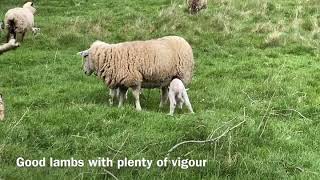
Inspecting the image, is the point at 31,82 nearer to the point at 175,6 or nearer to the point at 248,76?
the point at 248,76

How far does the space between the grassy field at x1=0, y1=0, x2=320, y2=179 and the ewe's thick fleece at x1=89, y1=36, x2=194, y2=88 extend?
0.60 m

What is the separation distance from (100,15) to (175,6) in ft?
9.38

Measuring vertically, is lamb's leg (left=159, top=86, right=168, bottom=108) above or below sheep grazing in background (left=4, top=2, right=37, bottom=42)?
below

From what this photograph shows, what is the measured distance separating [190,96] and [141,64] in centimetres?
138

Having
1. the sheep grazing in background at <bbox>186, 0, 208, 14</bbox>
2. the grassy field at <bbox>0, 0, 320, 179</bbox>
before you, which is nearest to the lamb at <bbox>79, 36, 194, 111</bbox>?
the grassy field at <bbox>0, 0, 320, 179</bbox>

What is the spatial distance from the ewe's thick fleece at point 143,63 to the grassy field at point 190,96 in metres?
0.60

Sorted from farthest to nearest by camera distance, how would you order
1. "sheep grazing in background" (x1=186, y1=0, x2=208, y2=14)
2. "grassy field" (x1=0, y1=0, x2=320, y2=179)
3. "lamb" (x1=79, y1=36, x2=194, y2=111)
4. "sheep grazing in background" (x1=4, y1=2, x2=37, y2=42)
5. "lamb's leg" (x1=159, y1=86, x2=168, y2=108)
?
1. "sheep grazing in background" (x1=186, y1=0, x2=208, y2=14)
2. "sheep grazing in background" (x1=4, y1=2, x2=37, y2=42)
3. "lamb's leg" (x1=159, y1=86, x2=168, y2=108)
4. "lamb" (x1=79, y1=36, x2=194, y2=111)
5. "grassy field" (x1=0, y1=0, x2=320, y2=179)

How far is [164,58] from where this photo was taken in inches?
424

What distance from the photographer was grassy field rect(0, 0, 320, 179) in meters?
7.21

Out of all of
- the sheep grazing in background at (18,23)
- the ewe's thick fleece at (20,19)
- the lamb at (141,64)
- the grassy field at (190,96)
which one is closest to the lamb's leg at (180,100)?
the grassy field at (190,96)

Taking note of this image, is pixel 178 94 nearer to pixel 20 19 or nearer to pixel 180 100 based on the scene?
pixel 180 100

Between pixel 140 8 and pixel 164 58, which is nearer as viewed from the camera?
pixel 164 58

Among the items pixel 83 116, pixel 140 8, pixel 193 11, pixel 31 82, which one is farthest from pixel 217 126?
pixel 140 8

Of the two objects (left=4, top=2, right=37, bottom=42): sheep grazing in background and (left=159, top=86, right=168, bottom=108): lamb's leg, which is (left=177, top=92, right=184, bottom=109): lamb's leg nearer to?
(left=159, top=86, right=168, bottom=108): lamb's leg
